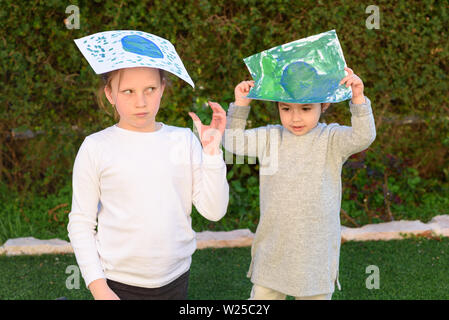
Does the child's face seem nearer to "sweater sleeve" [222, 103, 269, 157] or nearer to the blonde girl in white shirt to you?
"sweater sleeve" [222, 103, 269, 157]

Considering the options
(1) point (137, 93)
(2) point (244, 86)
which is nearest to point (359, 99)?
(2) point (244, 86)

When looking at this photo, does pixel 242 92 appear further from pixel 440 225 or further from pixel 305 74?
pixel 440 225

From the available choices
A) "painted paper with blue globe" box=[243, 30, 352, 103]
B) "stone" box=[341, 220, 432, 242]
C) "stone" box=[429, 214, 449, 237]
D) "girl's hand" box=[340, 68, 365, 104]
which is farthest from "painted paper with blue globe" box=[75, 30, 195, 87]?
"stone" box=[429, 214, 449, 237]

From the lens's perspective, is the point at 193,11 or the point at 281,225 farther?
the point at 193,11

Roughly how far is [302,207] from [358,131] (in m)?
0.45

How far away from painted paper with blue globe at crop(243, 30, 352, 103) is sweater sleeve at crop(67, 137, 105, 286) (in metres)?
0.89

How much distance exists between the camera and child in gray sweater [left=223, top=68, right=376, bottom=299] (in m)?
2.68

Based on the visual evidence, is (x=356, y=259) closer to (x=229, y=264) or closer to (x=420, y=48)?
(x=229, y=264)

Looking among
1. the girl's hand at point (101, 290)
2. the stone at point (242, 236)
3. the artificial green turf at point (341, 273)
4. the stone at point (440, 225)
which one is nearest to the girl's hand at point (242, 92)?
the girl's hand at point (101, 290)

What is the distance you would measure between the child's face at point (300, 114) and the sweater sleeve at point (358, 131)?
157mm

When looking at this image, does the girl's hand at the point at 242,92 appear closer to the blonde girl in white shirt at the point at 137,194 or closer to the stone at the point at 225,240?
the blonde girl in white shirt at the point at 137,194
